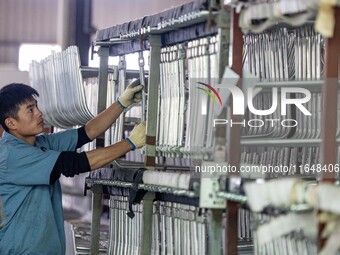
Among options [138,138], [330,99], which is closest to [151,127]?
[138,138]

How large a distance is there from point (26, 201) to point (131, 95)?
2.87ft

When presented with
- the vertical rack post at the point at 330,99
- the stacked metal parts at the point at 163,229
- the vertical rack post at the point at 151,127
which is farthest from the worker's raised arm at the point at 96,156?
the vertical rack post at the point at 330,99

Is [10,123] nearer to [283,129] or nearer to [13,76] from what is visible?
[283,129]

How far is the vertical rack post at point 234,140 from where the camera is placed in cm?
346

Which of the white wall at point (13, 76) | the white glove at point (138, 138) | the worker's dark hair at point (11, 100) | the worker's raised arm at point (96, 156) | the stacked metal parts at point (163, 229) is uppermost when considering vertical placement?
the white wall at point (13, 76)

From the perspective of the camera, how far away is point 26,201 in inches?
186

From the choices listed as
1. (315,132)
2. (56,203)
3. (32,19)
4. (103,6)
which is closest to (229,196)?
(315,132)

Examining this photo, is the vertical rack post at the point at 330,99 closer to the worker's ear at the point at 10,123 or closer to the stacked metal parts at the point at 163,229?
the stacked metal parts at the point at 163,229

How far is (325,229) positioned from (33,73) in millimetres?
3968

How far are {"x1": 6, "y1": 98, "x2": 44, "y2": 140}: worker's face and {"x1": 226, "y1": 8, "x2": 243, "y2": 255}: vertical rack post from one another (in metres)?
1.68

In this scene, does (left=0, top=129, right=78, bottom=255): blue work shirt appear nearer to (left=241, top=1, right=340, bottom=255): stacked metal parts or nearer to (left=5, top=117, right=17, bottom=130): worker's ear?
(left=5, top=117, right=17, bottom=130): worker's ear

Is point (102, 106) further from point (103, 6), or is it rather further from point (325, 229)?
point (103, 6)

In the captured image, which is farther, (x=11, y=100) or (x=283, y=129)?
(x=11, y=100)

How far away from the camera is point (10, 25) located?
598 inches
